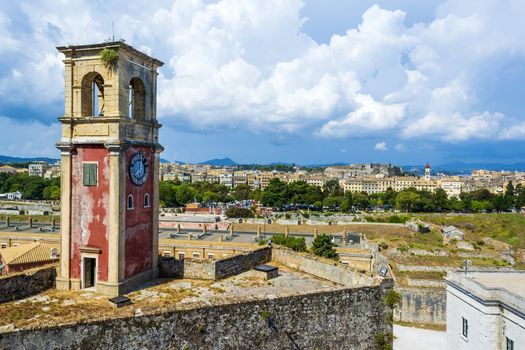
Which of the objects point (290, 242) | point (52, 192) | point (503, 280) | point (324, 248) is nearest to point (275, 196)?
point (52, 192)

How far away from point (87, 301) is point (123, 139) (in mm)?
5356

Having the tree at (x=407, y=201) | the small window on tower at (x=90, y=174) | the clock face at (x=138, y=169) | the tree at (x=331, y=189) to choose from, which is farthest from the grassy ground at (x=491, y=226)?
the small window on tower at (x=90, y=174)

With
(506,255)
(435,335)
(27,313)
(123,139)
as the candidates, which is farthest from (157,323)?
(506,255)

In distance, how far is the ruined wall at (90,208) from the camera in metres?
15.9

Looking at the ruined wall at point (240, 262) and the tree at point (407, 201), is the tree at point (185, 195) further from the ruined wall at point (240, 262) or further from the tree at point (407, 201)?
the ruined wall at point (240, 262)

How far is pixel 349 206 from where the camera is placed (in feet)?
400

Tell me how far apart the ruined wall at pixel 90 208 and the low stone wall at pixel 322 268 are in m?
7.66

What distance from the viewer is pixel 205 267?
1783 cm

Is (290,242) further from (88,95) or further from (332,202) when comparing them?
(332,202)

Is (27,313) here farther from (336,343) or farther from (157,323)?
(336,343)

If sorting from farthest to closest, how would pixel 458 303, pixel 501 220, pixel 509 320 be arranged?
pixel 501 220
pixel 458 303
pixel 509 320

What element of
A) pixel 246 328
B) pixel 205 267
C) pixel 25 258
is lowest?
pixel 25 258

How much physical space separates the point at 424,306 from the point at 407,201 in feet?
292

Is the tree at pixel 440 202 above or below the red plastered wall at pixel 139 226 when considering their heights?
below
